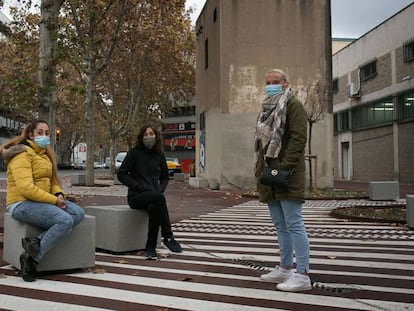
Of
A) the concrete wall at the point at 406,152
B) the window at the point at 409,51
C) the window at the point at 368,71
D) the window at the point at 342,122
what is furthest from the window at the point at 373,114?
the window at the point at 409,51

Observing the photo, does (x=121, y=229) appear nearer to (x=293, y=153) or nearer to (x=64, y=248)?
(x=64, y=248)

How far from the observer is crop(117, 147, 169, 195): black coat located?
7.34 meters

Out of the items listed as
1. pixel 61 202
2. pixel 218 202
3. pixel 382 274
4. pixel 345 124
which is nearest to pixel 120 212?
pixel 61 202

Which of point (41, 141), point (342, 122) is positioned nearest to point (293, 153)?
point (41, 141)

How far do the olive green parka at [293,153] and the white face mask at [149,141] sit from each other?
2.44m

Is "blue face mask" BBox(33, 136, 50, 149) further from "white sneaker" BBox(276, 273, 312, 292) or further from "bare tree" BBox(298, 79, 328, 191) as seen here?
"bare tree" BBox(298, 79, 328, 191)

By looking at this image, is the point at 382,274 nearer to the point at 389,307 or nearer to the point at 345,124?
the point at 389,307

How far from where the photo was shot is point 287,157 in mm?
5199

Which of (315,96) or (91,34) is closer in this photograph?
(91,34)

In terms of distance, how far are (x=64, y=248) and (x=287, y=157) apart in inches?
105

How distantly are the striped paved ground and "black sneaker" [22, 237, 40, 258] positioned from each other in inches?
12.3

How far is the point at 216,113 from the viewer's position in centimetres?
2334

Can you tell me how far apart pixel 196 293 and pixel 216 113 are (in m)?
18.4

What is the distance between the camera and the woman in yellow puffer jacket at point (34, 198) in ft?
18.8
